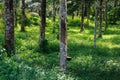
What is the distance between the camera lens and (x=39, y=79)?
8.34 m

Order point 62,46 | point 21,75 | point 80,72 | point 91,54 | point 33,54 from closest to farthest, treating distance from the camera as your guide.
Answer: point 21,75
point 62,46
point 80,72
point 33,54
point 91,54

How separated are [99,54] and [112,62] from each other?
3279mm

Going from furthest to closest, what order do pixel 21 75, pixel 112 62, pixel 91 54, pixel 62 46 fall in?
pixel 91 54 < pixel 112 62 < pixel 62 46 < pixel 21 75

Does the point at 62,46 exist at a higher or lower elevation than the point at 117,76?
higher

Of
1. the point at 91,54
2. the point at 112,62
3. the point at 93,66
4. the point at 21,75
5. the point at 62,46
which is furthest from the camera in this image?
the point at 91,54

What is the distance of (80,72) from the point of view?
15266 mm

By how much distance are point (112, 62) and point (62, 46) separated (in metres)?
4.57

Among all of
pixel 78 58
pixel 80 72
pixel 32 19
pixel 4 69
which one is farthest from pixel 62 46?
pixel 32 19

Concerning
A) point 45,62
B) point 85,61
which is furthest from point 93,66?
point 45,62

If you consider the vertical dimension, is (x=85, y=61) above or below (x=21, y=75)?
below

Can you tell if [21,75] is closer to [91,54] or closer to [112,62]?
[112,62]

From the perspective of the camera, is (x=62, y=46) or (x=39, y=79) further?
(x=62, y=46)

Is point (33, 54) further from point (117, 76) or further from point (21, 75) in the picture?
point (21, 75)

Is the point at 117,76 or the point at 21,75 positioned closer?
the point at 21,75
